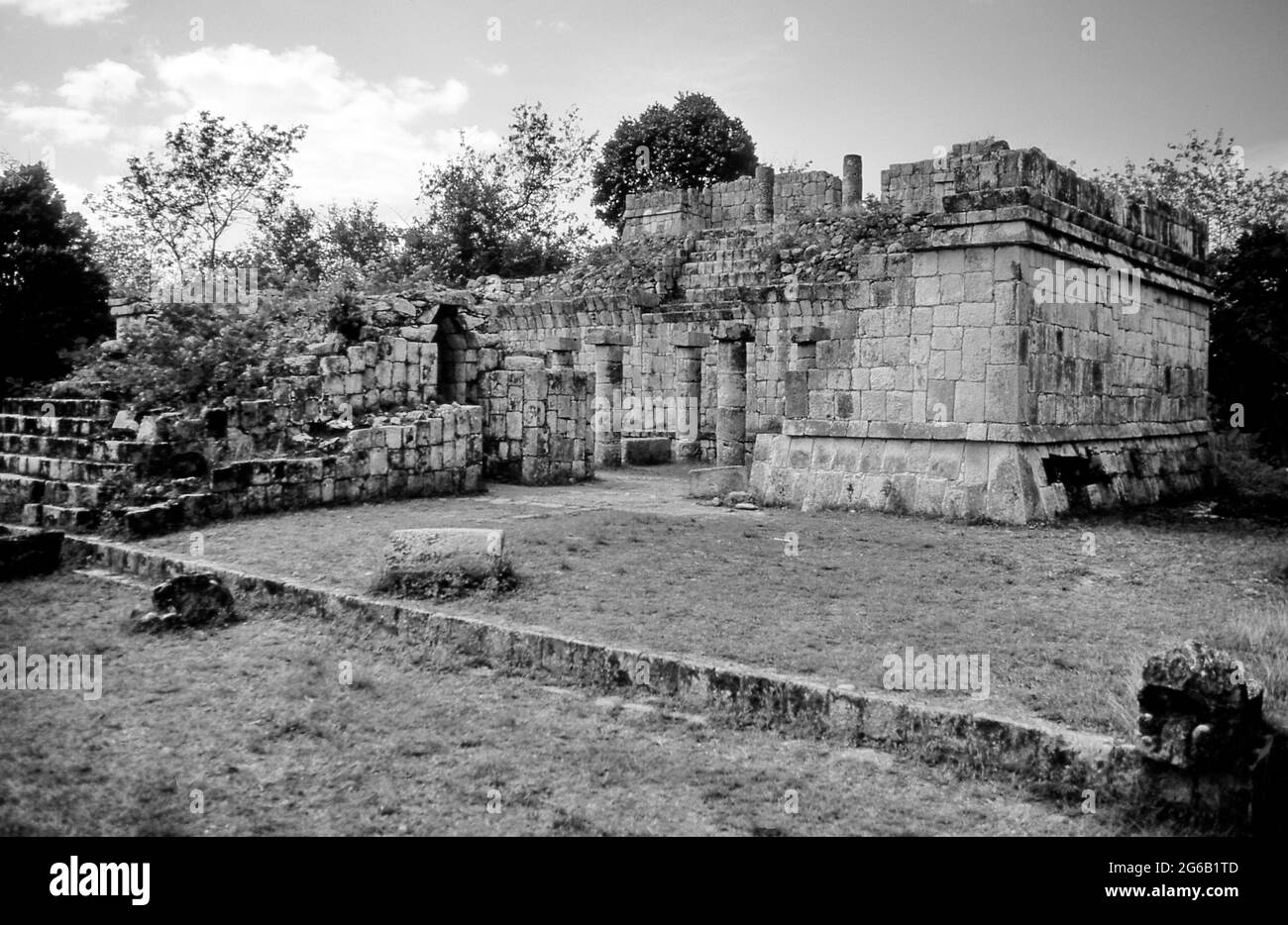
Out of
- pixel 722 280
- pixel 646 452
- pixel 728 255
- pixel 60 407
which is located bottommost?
pixel 646 452

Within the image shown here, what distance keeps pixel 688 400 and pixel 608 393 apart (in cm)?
266

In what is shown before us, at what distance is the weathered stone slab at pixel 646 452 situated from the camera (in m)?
22.3

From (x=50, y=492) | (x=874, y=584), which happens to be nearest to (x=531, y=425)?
(x=50, y=492)

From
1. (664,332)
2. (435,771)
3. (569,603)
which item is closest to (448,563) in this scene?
(569,603)

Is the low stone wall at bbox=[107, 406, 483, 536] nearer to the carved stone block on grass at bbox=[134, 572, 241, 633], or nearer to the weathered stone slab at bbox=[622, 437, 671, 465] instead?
the carved stone block on grass at bbox=[134, 572, 241, 633]

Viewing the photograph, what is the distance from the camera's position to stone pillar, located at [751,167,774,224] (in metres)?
29.5

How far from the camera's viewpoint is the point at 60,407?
1533 centimetres

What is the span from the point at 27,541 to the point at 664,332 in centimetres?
1813

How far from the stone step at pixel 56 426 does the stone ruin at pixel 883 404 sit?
0.04 metres

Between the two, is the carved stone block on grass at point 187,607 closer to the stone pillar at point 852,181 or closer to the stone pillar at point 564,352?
the stone pillar at point 564,352

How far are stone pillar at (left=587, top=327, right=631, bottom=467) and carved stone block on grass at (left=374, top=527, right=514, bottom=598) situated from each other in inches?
523

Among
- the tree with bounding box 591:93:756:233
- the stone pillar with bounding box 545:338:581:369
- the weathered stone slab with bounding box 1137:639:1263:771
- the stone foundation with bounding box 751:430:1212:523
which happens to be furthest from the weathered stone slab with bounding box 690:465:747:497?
the tree with bounding box 591:93:756:233

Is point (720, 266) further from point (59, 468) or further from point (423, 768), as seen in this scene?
point (423, 768)
